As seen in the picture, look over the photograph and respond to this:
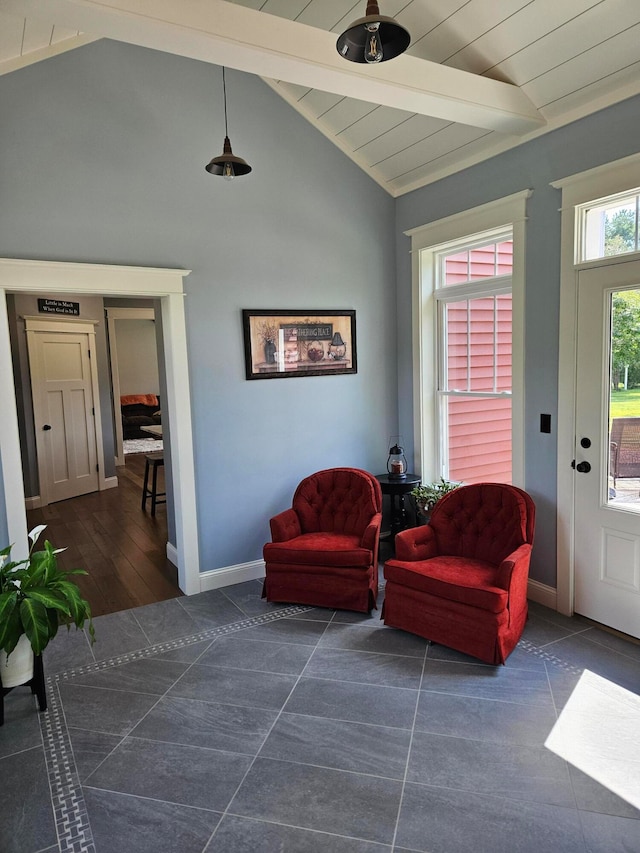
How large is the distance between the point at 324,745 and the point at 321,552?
4.36 ft

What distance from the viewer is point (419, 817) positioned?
78.8 inches

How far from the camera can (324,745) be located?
7.87ft

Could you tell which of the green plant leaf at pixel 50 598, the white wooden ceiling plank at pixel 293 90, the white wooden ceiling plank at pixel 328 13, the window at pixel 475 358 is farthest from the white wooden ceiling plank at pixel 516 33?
the green plant leaf at pixel 50 598

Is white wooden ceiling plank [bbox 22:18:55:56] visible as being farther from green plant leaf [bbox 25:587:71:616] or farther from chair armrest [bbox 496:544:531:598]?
chair armrest [bbox 496:544:531:598]

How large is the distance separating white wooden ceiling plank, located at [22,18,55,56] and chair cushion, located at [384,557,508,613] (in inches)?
139

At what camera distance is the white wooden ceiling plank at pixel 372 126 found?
3.84 m

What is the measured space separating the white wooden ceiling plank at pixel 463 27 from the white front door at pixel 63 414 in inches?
218

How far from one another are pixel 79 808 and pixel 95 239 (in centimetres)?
299

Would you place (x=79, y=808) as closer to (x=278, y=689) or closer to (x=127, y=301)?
(x=278, y=689)

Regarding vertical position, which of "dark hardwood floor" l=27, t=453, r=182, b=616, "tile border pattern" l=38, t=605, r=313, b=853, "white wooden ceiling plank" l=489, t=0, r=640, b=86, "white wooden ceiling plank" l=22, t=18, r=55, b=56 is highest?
"white wooden ceiling plank" l=22, t=18, r=55, b=56

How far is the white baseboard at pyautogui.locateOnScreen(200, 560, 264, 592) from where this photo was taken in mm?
4086

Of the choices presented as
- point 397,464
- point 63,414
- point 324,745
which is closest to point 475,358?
point 397,464

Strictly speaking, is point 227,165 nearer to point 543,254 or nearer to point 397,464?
point 543,254

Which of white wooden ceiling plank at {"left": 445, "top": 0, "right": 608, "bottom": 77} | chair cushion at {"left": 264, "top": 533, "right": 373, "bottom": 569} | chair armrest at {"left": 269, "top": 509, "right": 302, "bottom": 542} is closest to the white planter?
chair cushion at {"left": 264, "top": 533, "right": 373, "bottom": 569}
